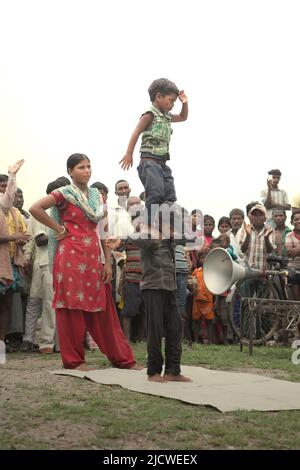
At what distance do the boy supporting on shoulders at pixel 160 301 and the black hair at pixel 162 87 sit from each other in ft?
3.21

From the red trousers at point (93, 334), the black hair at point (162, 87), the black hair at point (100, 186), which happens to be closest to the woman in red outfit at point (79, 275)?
the red trousers at point (93, 334)

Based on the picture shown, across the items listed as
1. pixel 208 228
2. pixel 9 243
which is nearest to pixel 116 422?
pixel 9 243

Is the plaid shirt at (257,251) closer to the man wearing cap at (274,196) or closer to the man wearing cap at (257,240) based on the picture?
the man wearing cap at (257,240)

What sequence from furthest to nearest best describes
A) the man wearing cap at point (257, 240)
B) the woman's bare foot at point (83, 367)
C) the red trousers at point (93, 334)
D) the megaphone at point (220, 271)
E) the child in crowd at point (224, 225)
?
the child in crowd at point (224, 225)
the man wearing cap at point (257, 240)
the megaphone at point (220, 271)
the red trousers at point (93, 334)
the woman's bare foot at point (83, 367)

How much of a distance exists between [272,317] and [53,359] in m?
2.69

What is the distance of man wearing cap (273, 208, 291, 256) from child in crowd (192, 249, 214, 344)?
3.62 feet

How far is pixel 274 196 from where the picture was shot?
11.0 meters

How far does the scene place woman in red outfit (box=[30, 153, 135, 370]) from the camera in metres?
6.67

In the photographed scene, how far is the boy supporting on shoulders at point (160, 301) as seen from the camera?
5.90 m

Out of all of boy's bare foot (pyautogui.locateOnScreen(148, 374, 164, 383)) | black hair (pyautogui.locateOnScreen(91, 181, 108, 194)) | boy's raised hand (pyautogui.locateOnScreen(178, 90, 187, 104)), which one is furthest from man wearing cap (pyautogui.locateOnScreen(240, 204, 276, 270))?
boy's bare foot (pyautogui.locateOnScreen(148, 374, 164, 383))

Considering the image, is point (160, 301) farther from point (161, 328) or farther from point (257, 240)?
point (257, 240)

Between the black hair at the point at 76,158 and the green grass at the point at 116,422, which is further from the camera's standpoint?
the black hair at the point at 76,158

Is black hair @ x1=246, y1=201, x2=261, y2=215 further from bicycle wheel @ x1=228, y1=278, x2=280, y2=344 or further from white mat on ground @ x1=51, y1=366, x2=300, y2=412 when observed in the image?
white mat on ground @ x1=51, y1=366, x2=300, y2=412
